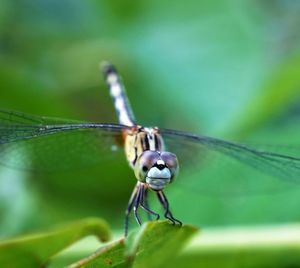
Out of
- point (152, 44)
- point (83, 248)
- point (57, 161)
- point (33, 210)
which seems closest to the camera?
point (83, 248)

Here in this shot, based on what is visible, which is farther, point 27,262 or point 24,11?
point 24,11

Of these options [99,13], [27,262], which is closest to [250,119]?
[99,13]

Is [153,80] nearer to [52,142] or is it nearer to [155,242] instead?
[52,142]

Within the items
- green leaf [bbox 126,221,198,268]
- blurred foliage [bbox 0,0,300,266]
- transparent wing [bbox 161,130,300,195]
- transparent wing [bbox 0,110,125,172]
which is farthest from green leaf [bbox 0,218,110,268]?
blurred foliage [bbox 0,0,300,266]

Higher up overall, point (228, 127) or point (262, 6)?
point (262, 6)

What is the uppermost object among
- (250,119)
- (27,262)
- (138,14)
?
(138,14)

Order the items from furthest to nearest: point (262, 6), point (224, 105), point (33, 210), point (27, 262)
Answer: point (262, 6), point (224, 105), point (33, 210), point (27, 262)

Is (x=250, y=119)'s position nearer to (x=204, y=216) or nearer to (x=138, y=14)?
(x=204, y=216)

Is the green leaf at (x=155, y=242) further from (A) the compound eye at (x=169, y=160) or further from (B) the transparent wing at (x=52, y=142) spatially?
(B) the transparent wing at (x=52, y=142)

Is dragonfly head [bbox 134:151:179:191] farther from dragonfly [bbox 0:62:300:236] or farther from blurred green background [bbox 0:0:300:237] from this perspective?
blurred green background [bbox 0:0:300:237]
